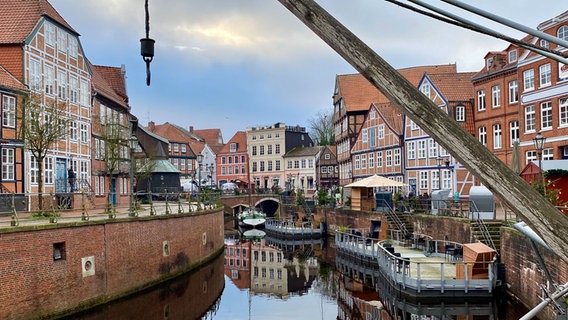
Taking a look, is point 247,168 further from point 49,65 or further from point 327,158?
point 49,65

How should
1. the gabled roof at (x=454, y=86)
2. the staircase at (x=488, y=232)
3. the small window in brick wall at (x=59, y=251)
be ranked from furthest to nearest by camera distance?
the gabled roof at (x=454, y=86)
the staircase at (x=488, y=232)
the small window in brick wall at (x=59, y=251)

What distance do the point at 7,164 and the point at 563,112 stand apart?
27891 mm

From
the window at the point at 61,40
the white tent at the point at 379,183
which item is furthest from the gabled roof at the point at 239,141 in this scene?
the window at the point at 61,40

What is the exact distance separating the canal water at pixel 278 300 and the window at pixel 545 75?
51.4 ft

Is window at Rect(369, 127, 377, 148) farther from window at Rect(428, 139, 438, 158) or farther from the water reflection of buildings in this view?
the water reflection of buildings

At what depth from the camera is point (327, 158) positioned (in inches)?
2876

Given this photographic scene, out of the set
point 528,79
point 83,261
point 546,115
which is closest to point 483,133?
point 528,79

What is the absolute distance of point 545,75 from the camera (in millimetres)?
29797

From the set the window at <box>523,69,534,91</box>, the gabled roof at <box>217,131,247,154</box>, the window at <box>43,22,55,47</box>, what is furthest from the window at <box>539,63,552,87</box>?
the gabled roof at <box>217,131,247,154</box>

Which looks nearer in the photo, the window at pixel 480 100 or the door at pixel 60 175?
the door at pixel 60 175

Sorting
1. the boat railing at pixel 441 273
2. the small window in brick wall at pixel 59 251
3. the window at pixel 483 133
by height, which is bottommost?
the boat railing at pixel 441 273

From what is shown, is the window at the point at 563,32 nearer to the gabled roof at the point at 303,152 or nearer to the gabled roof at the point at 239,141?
the gabled roof at the point at 303,152

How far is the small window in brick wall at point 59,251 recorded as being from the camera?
15.7 meters

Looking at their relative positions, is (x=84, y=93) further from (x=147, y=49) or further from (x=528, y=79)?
(x=147, y=49)
